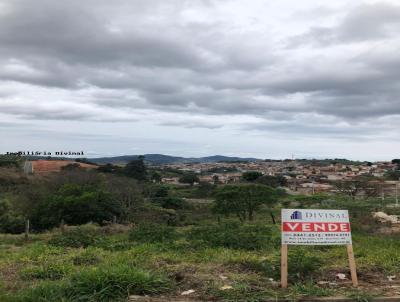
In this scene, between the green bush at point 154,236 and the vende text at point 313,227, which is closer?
the vende text at point 313,227

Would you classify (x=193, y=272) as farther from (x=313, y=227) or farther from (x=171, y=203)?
(x=171, y=203)

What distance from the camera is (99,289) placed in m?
5.12

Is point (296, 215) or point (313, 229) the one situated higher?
point (296, 215)

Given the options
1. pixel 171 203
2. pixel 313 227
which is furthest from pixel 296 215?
pixel 171 203

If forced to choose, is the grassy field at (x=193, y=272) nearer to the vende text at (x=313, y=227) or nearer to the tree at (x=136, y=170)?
the vende text at (x=313, y=227)

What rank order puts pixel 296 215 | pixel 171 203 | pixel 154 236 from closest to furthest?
pixel 296 215
pixel 154 236
pixel 171 203

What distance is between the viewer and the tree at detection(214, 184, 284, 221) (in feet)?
104

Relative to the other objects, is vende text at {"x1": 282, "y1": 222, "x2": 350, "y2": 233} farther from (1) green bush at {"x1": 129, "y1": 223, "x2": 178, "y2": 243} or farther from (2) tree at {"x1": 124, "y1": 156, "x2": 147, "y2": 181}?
(2) tree at {"x1": 124, "y1": 156, "x2": 147, "y2": 181}

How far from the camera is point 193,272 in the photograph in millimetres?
6211

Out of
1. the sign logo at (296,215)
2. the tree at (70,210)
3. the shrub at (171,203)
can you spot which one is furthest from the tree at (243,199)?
the sign logo at (296,215)

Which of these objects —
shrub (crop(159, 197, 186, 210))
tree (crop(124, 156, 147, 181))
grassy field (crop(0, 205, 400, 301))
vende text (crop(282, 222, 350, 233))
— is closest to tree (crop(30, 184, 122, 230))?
shrub (crop(159, 197, 186, 210))

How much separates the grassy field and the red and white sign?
54 centimetres

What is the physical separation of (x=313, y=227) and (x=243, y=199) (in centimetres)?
2623

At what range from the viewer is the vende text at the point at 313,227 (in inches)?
226
